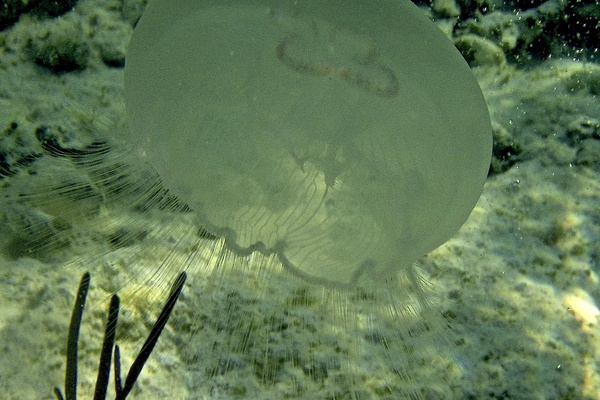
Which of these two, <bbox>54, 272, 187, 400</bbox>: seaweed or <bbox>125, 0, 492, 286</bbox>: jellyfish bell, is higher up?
<bbox>125, 0, 492, 286</bbox>: jellyfish bell

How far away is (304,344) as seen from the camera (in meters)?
2.58

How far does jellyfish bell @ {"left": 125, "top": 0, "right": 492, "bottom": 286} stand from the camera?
7.64ft

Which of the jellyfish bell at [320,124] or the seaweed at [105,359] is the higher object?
the jellyfish bell at [320,124]

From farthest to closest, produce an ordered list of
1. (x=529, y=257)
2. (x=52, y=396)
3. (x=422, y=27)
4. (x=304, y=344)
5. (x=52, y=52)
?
(x=52, y=52)
(x=529, y=257)
(x=304, y=344)
(x=422, y=27)
(x=52, y=396)

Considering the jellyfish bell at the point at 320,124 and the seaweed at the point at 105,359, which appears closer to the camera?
the seaweed at the point at 105,359

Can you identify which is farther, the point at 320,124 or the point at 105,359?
the point at 320,124

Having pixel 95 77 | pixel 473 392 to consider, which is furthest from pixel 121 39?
pixel 473 392

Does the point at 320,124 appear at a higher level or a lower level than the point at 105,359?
higher

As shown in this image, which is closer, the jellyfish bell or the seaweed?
the seaweed

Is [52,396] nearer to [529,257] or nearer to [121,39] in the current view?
[529,257]

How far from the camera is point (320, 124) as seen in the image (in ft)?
7.62

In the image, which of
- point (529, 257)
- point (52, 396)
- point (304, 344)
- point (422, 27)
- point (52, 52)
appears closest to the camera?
point (52, 396)

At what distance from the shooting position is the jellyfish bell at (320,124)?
233cm

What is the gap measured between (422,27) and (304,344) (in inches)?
71.7
